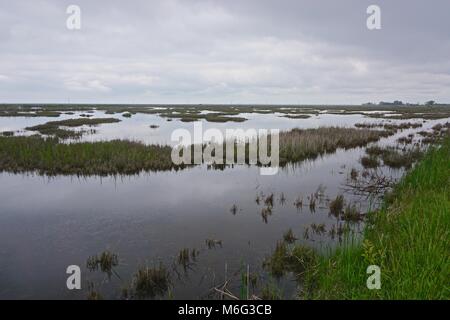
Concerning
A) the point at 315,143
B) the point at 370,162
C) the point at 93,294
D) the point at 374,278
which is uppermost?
the point at 315,143

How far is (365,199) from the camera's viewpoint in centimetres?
1257

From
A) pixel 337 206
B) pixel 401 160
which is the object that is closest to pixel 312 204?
pixel 337 206

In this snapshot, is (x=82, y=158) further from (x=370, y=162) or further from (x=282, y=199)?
(x=370, y=162)

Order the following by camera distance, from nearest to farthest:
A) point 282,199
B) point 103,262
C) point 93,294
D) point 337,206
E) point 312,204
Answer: point 93,294, point 103,262, point 337,206, point 312,204, point 282,199

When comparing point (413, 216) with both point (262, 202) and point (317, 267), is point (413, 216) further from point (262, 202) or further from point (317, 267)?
point (262, 202)

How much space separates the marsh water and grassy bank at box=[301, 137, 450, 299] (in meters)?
1.01

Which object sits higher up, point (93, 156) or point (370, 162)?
point (93, 156)

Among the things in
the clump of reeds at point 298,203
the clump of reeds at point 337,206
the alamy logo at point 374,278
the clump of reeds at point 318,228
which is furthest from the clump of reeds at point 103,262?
the clump of reeds at point 337,206

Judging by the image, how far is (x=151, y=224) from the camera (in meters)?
10.5

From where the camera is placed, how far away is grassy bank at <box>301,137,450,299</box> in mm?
4906

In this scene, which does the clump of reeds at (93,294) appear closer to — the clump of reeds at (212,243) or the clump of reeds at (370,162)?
the clump of reeds at (212,243)

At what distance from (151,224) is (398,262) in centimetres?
773
